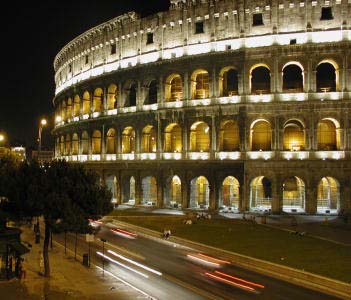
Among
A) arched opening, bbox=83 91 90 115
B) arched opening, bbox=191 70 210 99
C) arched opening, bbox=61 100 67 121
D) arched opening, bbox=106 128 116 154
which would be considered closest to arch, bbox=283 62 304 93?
arched opening, bbox=191 70 210 99

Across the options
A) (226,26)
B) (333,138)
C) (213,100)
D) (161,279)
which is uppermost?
(226,26)

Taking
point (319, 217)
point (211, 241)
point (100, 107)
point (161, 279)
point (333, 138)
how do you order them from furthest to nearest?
point (100, 107), point (333, 138), point (319, 217), point (211, 241), point (161, 279)

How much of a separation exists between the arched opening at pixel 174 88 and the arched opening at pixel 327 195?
48.0 feet

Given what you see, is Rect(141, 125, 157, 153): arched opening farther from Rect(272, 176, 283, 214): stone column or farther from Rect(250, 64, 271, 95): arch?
Rect(272, 176, 283, 214): stone column

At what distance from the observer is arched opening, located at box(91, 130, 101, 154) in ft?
170

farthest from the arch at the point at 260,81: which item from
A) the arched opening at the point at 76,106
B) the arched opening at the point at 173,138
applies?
the arched opening at the point at 76,106

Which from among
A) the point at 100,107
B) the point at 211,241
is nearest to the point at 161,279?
the point at 211,241

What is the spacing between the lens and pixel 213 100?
40656 mm

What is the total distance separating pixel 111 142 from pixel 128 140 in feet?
10.2

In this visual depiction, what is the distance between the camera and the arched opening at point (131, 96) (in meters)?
48.0

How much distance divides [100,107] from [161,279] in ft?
115

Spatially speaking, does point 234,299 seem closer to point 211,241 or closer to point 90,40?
point 211,241

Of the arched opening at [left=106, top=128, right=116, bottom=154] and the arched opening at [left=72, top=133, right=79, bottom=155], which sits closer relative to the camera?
the arched opening at [left=106, top=128, right=116, bottom=154]

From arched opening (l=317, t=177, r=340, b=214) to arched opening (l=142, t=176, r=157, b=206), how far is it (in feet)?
51.1
